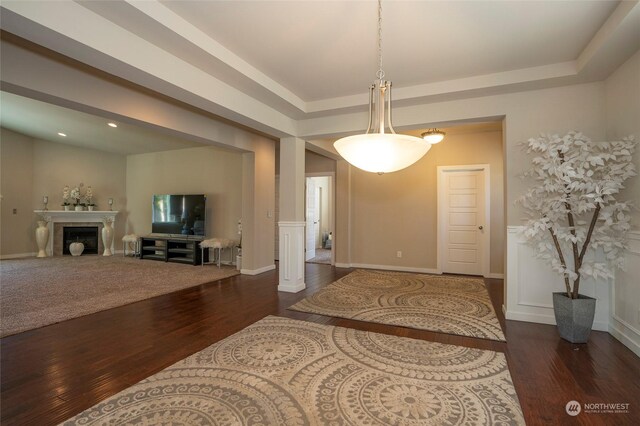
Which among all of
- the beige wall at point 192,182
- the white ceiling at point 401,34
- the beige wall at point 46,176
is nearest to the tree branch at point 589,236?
the white ceiling at point 401,34

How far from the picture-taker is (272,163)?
608cm

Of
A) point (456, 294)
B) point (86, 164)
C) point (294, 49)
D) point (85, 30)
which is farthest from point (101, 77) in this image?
point (86, 164)

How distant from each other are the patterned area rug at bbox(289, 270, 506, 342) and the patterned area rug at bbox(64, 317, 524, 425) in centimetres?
53

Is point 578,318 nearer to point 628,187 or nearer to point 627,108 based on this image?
point 628,187

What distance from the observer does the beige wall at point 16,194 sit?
6.78 metres

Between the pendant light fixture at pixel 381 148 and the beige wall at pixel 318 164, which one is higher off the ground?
the beige wall at pixel 318 164

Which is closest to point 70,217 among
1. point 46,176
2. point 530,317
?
point 46,176

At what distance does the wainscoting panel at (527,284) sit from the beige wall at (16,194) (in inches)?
395

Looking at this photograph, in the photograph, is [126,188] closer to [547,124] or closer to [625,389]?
[547,124]

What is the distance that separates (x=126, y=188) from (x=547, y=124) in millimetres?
9759

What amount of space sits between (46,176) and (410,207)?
904 cm

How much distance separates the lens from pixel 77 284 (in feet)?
15.0

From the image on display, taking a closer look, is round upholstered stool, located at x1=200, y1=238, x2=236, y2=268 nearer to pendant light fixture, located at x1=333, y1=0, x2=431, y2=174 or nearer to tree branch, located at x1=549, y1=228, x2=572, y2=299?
pendant light fixture, located at x1=333, y1=0, x2=431, y2=174

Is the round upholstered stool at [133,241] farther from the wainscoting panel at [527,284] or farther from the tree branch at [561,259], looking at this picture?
the tree branch at [561,259]
